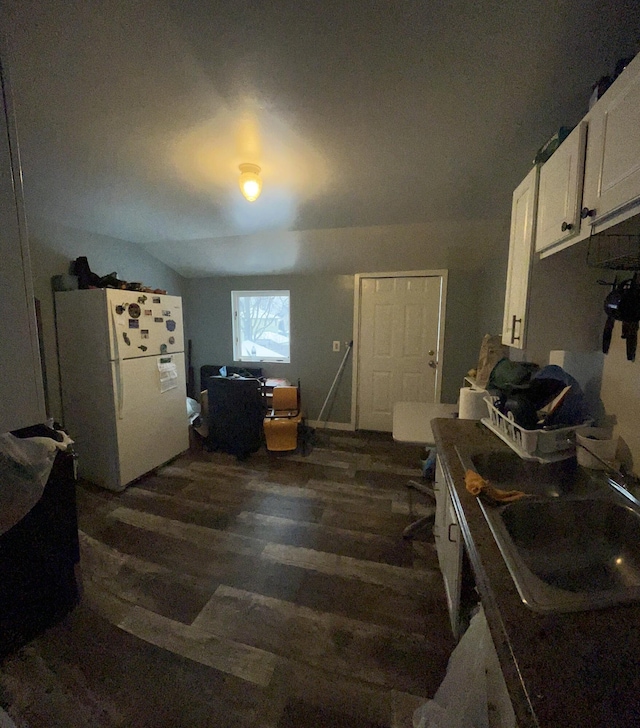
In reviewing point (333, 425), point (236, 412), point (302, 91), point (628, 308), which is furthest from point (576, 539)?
point (333, 425)

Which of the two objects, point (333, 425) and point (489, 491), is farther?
point (333, 425)

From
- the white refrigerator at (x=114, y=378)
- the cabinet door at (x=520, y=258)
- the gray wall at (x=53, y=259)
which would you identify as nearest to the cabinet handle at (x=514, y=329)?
the cabinet door at (x=520, y=258)

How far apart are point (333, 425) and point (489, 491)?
9.71 feet

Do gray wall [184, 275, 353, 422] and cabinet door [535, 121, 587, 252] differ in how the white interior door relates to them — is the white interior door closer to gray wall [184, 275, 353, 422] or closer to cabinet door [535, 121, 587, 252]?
gray wall [184, 275, 353, 422]

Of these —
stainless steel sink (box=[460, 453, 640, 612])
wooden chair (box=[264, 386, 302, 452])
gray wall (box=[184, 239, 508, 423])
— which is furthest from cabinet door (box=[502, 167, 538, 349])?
wooden chair (box=[264, 386, 302, 452])

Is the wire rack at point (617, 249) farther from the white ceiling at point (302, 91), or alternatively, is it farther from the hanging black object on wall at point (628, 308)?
the white ceiling at point (302, 91)

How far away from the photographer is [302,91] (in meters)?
1.23

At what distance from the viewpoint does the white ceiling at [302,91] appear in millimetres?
943

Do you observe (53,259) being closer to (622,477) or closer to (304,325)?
(304,325)

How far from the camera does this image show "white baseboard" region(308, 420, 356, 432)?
3824 mm

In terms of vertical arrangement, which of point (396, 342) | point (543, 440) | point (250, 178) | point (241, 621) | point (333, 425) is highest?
point (250, 178)

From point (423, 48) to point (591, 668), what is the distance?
1.78 meters

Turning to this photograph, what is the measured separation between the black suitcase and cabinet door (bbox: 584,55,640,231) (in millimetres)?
2631

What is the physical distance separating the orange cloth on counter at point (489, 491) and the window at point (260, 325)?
3110 millimetres
